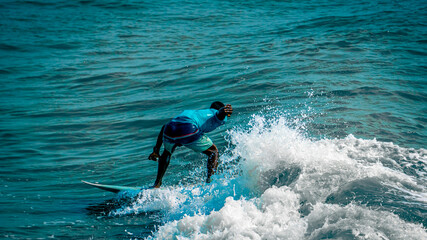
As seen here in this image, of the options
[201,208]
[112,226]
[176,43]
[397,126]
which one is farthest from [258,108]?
[176,43]

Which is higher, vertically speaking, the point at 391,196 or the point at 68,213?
the point at 391,196

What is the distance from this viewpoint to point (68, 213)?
6148 mm

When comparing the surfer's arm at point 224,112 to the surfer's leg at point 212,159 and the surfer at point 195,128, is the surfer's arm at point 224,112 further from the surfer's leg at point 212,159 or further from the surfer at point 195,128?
the surfer's leg at point 212,159

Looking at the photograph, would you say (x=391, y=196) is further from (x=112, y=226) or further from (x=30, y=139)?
(x=30, y=139)

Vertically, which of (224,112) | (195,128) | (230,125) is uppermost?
(224,112)

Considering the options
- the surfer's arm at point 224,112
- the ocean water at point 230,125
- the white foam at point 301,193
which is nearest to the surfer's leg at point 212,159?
the ocean water at point 230,125

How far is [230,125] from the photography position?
9.61 m

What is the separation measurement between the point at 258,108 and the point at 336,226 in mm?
6041

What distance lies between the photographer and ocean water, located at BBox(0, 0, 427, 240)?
504cm

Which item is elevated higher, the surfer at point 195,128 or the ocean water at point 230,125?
the surfer at point 195,128

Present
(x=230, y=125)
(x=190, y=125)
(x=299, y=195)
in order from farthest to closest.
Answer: (x=230, y=125) → (x=190, y=125) → (x=299, y=195)

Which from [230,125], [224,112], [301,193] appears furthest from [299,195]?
[230,125]

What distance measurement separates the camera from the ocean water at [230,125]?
16.5 feet

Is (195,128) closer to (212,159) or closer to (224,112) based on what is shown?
(224,112)
